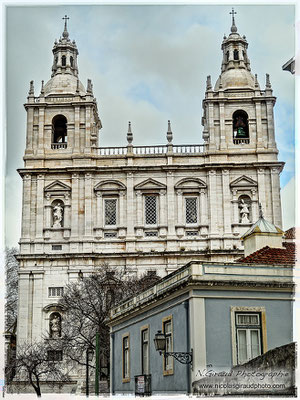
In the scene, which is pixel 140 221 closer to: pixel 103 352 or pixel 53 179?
pixel 53 179

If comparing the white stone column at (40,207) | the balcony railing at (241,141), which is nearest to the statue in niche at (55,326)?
the white stone column at (40,207)

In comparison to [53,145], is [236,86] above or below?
above

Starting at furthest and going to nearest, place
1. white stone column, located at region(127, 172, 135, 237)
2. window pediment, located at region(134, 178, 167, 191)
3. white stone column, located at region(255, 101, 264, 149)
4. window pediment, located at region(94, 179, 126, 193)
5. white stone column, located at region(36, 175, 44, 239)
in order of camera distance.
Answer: white stone column, located at region(255, 101, 264, 149) < window pediment, located at region(94, 179, 126, 193) < window pediment, located at region(134, 178, 167, 191) < white stone column, located at region(36, 175, 44, 239) < white stone column, located at region(127, 172, 135, 237)

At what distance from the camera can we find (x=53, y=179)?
51656 millimetres

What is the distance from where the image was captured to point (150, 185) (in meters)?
51.3

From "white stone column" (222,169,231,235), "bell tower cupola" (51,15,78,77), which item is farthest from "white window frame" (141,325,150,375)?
"bell tower cupola" (51,15,78,77)

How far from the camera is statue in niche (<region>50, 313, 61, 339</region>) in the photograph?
47.7 m

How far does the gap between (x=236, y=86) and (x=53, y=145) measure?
1401cm

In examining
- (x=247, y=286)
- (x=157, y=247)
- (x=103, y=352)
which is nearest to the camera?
(x=247, y=286)

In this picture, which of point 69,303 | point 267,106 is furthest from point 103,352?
point 267,106

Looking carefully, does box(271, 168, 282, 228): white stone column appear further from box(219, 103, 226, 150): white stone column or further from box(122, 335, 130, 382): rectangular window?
box(122, 335, 130, 382): rectangular window

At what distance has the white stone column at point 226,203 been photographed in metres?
49.9

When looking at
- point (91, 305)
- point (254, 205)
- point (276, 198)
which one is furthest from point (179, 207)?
point (91, 305)

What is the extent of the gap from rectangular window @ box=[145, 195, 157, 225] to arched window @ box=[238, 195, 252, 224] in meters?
5.91
